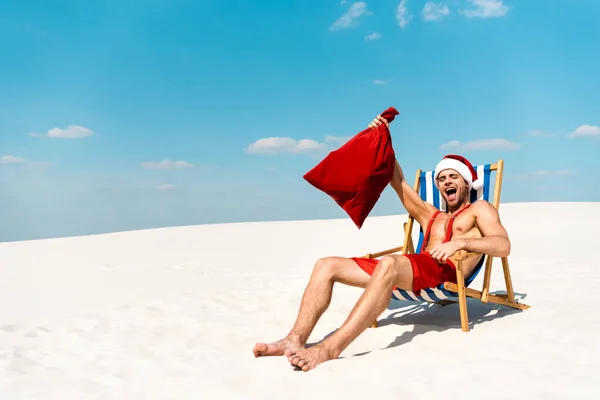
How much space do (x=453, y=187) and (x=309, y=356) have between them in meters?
1.97

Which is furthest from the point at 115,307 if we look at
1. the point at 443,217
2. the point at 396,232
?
the point at 396,232

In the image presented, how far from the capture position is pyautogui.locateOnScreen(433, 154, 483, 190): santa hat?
428cm

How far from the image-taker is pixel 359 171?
13.6 feet

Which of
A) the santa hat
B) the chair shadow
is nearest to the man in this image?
the santa hat

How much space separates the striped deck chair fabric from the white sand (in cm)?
27

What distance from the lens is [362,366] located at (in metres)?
3.00

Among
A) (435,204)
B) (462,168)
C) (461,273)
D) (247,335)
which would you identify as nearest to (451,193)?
(462,168)

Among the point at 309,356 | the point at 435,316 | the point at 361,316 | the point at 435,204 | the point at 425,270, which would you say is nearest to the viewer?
the point at 309,356

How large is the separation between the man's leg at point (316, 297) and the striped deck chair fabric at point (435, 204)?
1.14 feet

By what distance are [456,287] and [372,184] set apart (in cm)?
100

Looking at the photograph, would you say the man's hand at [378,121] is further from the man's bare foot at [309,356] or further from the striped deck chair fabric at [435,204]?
the man's bare foot at [309,356]

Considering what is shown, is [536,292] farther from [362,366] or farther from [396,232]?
[396,232]

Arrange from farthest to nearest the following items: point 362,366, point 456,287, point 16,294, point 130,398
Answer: point 16,294 → point 456,287 → point 362,366 → point 130,398

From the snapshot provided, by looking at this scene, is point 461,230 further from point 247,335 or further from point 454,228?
point 247,335
